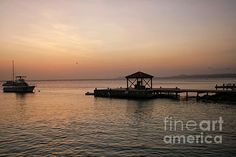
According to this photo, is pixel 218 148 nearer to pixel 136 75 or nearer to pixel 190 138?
pixel 190 138

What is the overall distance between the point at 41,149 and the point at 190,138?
1188 cm

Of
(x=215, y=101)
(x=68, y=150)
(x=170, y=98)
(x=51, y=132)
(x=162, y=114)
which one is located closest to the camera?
(x=68, y=150)

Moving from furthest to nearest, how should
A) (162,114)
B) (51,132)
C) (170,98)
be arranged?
(170,98) → (162,114) → (51,132)

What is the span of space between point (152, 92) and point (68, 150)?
1763 inches

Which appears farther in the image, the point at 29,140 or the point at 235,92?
the point at 235,92

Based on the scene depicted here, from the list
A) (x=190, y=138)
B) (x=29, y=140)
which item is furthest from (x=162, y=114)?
(x=29, y=140)

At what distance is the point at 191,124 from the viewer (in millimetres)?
29391

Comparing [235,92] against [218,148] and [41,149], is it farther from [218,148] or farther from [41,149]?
[41,149]

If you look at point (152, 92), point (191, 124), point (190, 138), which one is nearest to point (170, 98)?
point (152, 92)

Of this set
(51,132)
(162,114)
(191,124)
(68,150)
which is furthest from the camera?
(162,114)

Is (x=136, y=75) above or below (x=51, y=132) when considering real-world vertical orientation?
above

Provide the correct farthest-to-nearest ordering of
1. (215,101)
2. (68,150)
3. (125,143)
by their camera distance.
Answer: (215,101) → (125,143) → (68,150)

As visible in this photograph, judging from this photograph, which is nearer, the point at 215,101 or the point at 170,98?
the point at 215,101

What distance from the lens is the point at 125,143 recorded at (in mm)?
21641
